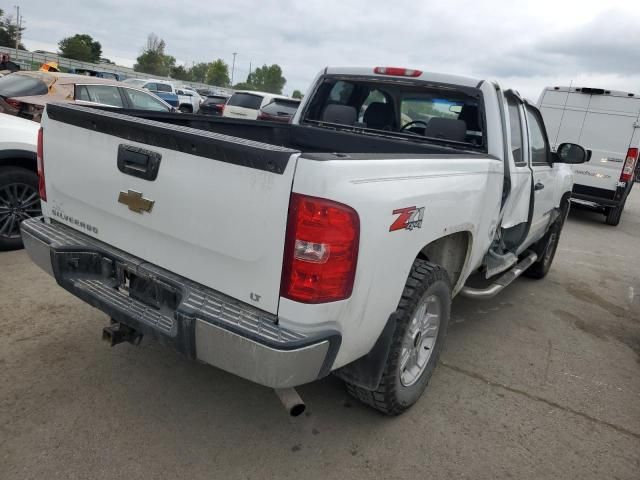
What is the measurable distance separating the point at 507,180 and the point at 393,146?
0.82 m

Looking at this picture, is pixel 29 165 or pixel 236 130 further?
pixel 29 165

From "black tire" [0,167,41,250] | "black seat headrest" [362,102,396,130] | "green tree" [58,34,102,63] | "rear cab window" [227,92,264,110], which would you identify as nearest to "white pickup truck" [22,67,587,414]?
"black seat headrest" [362,102,396,130]

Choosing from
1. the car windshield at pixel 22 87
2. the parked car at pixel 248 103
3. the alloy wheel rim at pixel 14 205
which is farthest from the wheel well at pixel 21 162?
the parked car at pixel 248 103

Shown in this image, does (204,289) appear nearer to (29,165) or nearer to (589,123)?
(29,165)

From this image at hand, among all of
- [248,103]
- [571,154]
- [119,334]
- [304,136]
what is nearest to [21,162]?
[304,136]

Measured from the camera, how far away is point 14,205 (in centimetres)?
454

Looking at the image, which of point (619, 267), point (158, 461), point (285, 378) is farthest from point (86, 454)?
point (619, 267)

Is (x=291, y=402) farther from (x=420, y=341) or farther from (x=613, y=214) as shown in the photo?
(x=613, y=214)

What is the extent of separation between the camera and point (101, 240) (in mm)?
2559

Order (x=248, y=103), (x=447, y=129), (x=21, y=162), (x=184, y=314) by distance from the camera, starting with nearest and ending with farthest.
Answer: (x=184, y=314) < (x=447, y=129) < (x=21, y=162) < (x=248, y=103)

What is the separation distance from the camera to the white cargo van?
9961 millimetres

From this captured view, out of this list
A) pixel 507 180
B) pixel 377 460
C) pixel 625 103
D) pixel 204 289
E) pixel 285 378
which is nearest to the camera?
pixel 285 378

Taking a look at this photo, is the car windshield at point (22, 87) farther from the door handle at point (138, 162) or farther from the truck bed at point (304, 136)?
the door handle at point (138, 162)

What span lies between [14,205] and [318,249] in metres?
3.85
